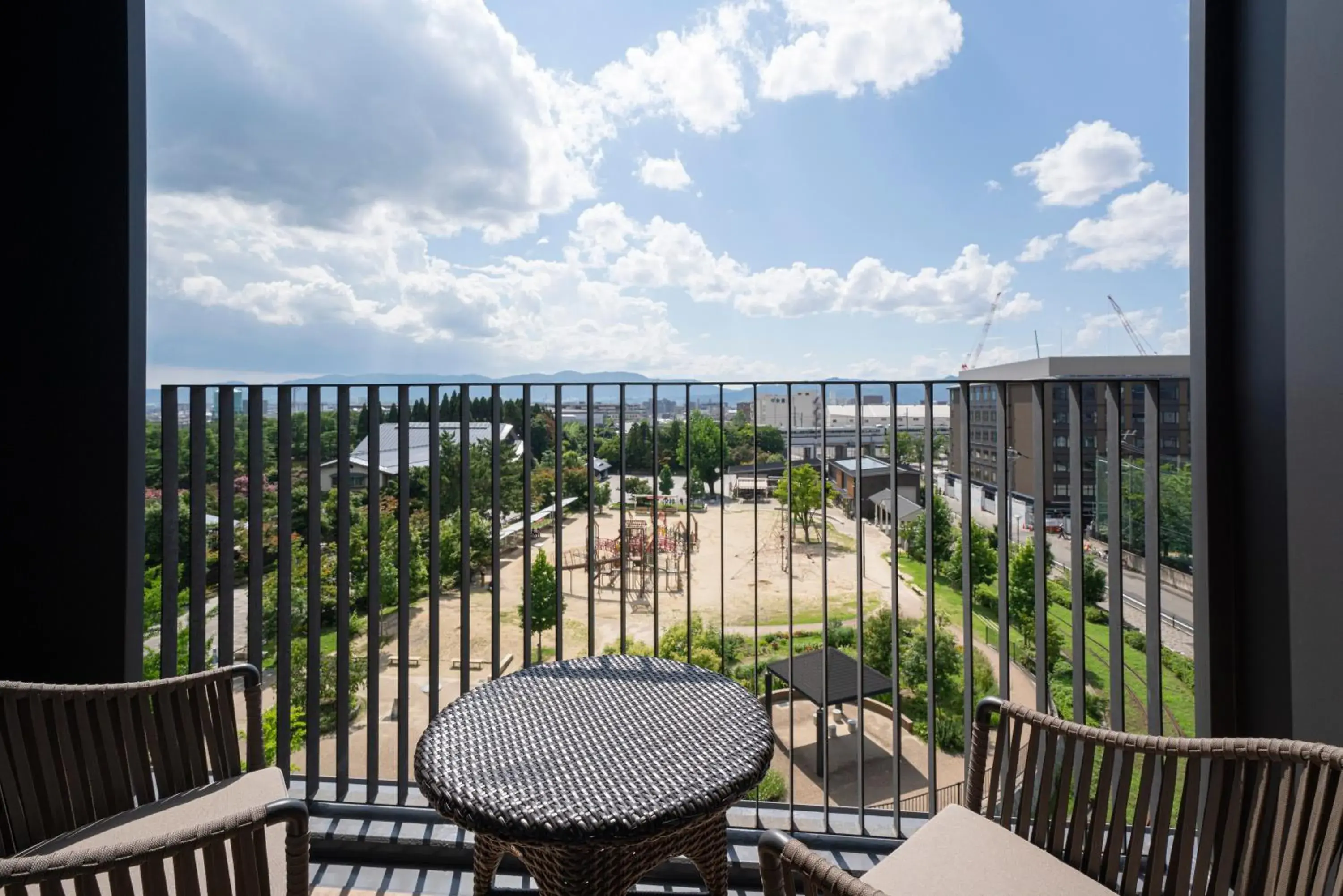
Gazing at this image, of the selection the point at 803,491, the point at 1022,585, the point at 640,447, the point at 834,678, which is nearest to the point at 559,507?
the point at 640,447

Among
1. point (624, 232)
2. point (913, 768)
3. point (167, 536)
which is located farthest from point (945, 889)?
point (624, 232)

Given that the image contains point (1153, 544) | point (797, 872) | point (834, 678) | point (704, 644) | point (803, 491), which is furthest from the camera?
point (704, 644)

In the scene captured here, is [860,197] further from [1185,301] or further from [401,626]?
[401,626]

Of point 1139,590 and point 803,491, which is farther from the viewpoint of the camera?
point 803,491

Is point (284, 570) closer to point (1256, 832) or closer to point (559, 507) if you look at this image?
point (559, 507)

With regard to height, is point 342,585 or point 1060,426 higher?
point 1060,426

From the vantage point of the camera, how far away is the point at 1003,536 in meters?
1.61

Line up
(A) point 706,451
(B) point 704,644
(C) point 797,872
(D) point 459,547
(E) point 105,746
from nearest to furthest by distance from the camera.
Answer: (C) point 797,872 < (E) point 105,746 < (D) point 459,547 < (A) point 706,451 < (B) point 704,644

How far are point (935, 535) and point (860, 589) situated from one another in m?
0.31

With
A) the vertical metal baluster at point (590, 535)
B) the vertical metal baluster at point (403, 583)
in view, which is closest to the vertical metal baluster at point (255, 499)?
the vertical metal baluster at point (403, 583)

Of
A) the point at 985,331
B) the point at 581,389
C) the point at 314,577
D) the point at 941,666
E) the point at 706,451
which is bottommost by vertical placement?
the point at 941,666

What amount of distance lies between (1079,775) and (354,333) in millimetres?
18513

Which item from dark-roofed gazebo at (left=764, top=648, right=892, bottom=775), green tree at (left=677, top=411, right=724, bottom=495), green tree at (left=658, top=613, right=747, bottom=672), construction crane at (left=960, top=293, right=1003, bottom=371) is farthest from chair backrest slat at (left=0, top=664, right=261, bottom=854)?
construction crane at (left=960, top=293, right=1003, bottom=371)

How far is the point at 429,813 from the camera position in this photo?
1730mm
